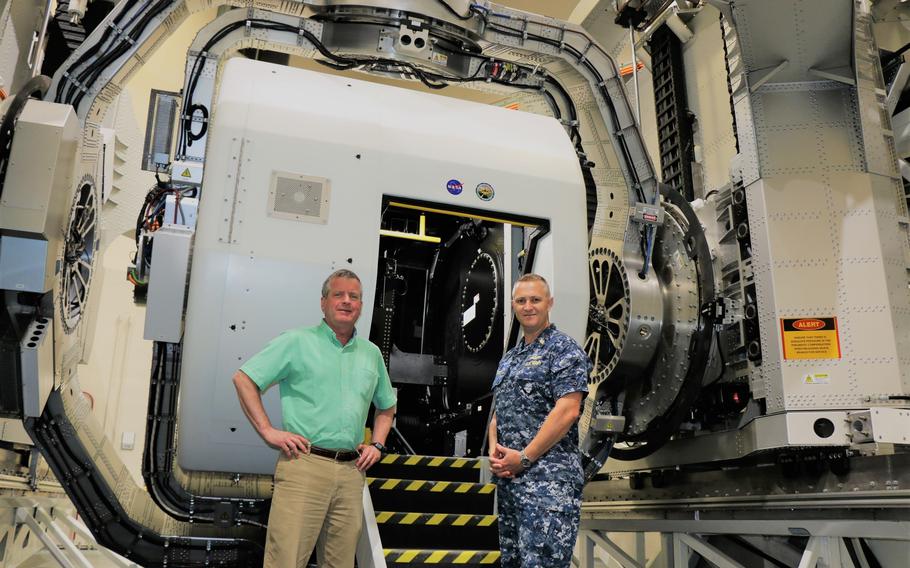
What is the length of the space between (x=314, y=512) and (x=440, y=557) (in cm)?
88

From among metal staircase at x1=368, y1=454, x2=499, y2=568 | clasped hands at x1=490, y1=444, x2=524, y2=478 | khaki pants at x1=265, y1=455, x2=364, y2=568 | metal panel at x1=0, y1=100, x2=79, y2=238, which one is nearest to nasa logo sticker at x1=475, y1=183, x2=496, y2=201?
metal staircase at x1=368, y1=454, x2=499, y2=568

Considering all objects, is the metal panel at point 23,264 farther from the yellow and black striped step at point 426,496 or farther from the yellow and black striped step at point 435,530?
the yellow and black striped step at point 435,530

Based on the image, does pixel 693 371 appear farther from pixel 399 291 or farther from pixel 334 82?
pixel 334 82

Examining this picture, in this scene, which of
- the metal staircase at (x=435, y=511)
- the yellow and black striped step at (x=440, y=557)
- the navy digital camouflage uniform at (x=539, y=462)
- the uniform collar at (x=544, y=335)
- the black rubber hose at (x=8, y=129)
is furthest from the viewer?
the black rubber hose at (x=8, y=129)

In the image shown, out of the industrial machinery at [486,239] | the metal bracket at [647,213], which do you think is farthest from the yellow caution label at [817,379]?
the metal bracket at [647,213]

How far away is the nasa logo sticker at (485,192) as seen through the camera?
4.42 metres

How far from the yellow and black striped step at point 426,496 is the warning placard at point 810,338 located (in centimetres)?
230

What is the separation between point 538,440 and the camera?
294cm

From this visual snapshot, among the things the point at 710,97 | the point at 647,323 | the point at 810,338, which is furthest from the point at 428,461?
the point at 710,97

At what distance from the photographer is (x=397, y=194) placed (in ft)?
13.9

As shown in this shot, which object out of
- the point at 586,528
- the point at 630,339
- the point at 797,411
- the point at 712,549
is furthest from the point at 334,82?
the point at 586,528

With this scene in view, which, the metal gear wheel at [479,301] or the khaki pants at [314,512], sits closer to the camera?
the khaki pants at [314,512]

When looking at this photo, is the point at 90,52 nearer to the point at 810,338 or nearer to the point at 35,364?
the point at 35,364

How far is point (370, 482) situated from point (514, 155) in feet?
7.46
